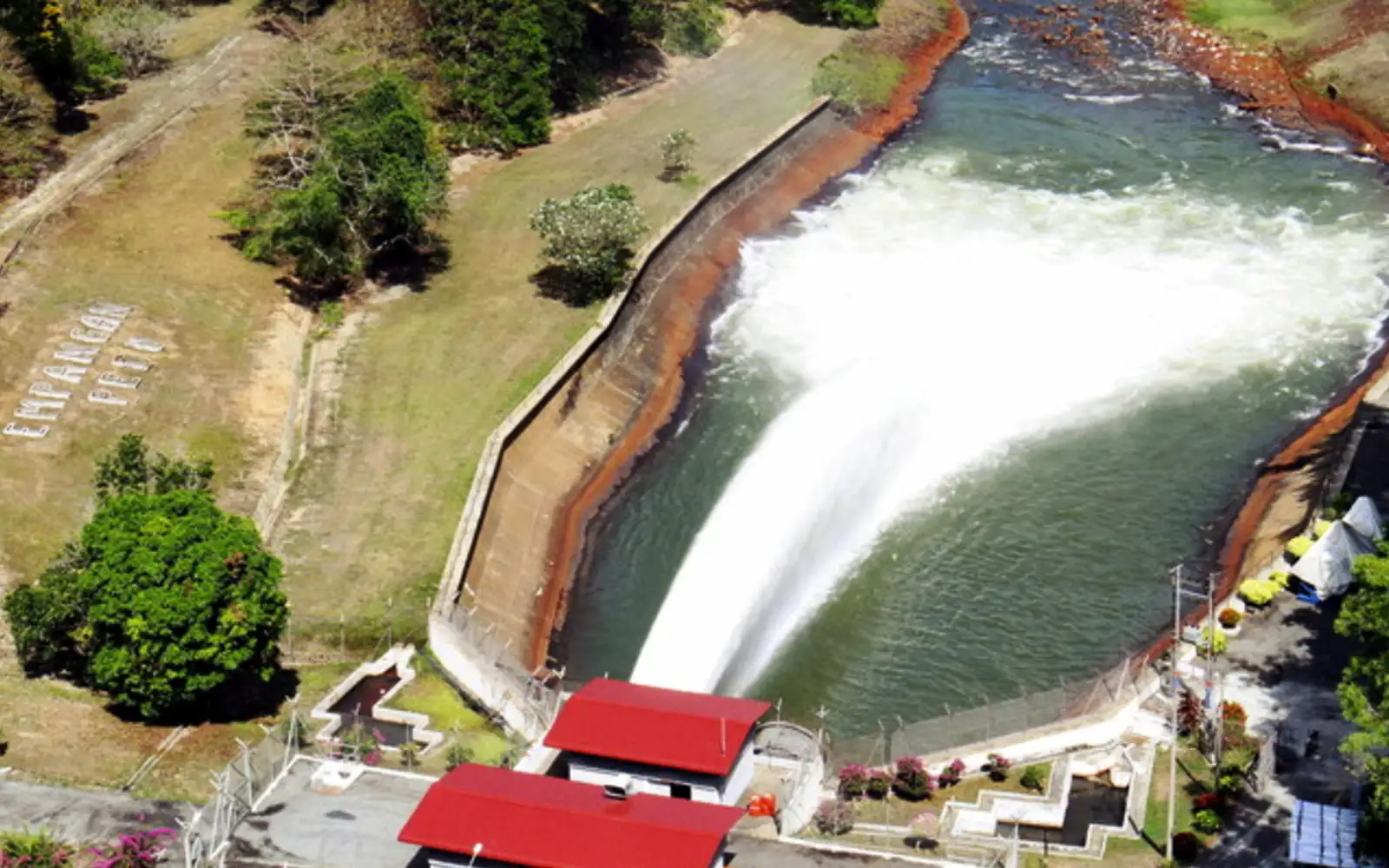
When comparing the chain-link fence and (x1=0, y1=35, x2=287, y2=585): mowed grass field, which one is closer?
the chain-link fence

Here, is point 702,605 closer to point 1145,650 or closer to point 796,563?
point 796,563

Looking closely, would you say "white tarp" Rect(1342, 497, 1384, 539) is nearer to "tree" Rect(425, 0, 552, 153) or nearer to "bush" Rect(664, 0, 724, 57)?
"tree" Rect(425, 0, 552, 153)

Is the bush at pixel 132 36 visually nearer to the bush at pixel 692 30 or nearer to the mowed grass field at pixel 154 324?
the mowed grass field at pixel 154 324

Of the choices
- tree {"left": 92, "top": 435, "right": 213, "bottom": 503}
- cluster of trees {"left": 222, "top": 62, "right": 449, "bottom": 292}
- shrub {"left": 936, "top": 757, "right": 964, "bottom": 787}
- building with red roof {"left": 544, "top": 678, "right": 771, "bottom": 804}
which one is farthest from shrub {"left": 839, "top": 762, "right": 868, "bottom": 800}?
cluster of trees {"left": 222, "top": 62, "right": 449, "bottom": 292}

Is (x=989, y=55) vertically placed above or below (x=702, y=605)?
above

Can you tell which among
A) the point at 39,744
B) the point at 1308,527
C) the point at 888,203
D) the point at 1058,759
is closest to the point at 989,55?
the point at 888,203

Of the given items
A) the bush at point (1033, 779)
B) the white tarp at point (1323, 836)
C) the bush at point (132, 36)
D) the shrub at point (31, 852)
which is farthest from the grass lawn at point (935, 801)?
the bush at point (132, 36)
